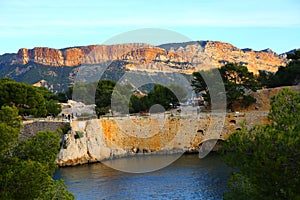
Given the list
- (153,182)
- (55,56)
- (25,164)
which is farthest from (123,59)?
(25,164)

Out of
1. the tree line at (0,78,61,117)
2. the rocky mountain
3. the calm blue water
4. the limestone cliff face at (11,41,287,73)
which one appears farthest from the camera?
the limestone cliff face at (11,41,287,73)

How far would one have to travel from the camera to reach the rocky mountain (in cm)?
7356

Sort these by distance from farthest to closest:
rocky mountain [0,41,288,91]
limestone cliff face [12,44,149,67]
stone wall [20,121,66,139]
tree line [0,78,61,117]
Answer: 1. limestone cliff face [12,44,149,67]
2. rocky mountain [0,41,288,91]
3. tree line [0,78,61,117]
4. stone wall [20,121,66,139]

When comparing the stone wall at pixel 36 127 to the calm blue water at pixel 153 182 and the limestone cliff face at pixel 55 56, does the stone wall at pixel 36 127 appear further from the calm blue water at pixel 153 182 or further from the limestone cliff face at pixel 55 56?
the limestone cliff face at pixel 55 56

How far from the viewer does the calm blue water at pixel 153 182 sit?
2278 cm

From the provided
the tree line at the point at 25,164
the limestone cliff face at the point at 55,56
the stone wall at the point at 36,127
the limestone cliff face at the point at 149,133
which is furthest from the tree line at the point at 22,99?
the limestone cliff face at the point at 55,56

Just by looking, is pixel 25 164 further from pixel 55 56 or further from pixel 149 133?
pixel 55 56

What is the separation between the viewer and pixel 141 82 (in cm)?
7475

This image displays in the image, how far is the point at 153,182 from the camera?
84.0 feet

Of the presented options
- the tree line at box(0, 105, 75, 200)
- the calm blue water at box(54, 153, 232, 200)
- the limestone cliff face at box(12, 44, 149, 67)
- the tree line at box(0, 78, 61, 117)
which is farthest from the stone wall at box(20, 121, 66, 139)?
the limestone cliff face at box(12, 44, 149, 67)

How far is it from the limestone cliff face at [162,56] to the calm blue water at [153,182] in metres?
34.8

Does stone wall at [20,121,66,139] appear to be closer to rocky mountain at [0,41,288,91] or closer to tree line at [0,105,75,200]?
tree line at [0,105,75,200]

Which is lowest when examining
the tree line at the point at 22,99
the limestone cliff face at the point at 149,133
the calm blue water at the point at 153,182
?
the calm blue water at the point at 153,182

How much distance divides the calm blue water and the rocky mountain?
33302mm
